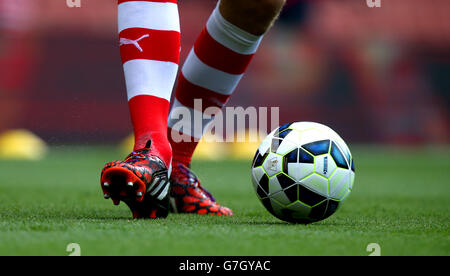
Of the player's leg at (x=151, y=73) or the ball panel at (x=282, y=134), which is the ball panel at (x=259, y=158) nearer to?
the ball panel at (x=282, y=134)

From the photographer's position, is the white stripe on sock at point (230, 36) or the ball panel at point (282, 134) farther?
the white stripe on sock at point (230, 36)

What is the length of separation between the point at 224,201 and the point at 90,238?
167 centimetres

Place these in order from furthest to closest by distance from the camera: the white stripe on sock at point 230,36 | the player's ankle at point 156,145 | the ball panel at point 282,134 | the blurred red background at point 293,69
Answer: the blurred red background at point 293,69 → the white stripe on sock at point 230,36 → the ball panel at point 282,134 → the player's ankle at point 156,145

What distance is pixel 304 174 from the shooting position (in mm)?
1904

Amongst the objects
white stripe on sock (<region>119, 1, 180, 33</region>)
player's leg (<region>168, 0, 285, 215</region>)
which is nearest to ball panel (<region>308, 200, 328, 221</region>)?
player's leg (<region>168, 0, 285, 215</region>)

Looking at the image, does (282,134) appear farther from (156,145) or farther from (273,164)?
(156,145)

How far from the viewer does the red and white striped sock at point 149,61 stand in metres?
1.90

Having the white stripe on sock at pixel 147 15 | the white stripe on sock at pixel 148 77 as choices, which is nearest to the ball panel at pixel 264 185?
the white stripe on sock at pixel 148 77

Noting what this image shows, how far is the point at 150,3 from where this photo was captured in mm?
1914

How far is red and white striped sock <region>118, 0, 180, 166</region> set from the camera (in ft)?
6.22

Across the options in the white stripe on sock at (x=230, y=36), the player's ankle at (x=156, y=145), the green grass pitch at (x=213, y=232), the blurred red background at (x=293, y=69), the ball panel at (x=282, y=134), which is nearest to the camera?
the green grass pitch at (x=213, y=232)

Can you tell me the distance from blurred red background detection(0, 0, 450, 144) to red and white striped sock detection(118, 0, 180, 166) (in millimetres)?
9094

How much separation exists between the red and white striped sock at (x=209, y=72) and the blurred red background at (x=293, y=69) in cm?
873
